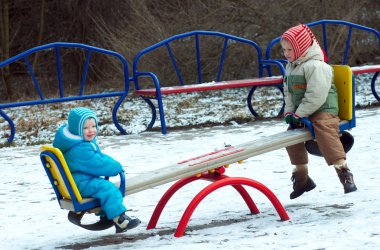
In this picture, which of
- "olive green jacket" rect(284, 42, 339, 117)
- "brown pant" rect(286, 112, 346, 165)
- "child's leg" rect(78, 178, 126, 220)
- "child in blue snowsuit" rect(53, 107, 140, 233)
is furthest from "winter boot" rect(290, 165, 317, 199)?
"child's leg" rect(78, 178, 126, 220)

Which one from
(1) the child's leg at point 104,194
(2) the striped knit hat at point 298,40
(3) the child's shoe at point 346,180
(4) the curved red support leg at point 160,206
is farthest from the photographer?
(2) the striped knit hat at point 298,40

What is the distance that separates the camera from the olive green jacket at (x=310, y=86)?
4809 mm

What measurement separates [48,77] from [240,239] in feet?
49.7

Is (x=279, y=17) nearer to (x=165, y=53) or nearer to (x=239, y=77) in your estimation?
(x=239, y=77)

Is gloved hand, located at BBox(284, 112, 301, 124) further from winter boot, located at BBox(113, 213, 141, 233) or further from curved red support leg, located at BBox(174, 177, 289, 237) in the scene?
winter boot, located at BBox(113, 213, 141, 233)

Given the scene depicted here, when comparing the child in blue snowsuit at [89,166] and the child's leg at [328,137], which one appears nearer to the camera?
the child in blue snowsuit at [89,166]

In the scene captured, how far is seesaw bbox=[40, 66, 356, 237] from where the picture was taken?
4031mm

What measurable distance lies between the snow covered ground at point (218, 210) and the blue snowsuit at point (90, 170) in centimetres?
27

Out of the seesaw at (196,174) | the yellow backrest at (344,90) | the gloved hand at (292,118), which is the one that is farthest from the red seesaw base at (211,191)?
the yellow backrest at (344,90)

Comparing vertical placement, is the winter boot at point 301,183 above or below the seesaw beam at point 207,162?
below

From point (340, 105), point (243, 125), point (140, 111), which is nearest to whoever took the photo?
point (340, 105)

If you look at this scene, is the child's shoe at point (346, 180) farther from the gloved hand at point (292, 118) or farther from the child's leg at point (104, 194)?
the child's leg at point (104, 194)

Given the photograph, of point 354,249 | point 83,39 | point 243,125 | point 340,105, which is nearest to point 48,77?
point 83,39

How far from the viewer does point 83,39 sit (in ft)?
58.2
